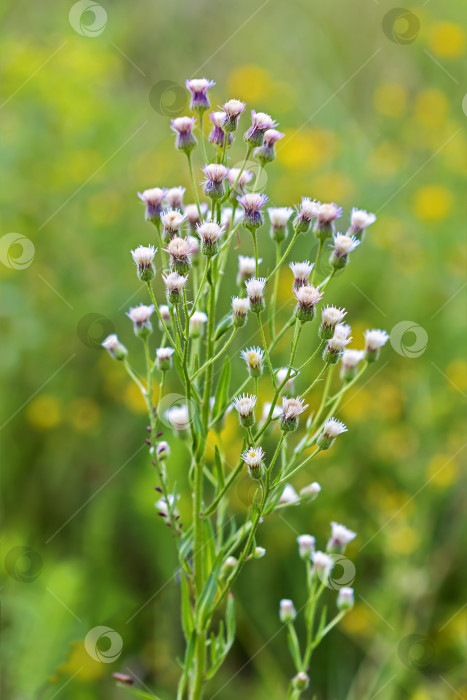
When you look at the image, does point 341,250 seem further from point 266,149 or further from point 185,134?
point 185,134

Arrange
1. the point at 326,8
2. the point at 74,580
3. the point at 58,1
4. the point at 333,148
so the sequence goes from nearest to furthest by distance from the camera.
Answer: the point at 74,580 < the point at 333,148 < the point at 58,1 < the point at 326,8

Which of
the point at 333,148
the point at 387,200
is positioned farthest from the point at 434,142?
the point at 387,200

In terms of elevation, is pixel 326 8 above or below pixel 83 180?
above

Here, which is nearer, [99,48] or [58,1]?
[99,48]

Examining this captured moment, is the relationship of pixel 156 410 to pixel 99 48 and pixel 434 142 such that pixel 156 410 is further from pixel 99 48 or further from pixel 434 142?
A: pixel 434 142
